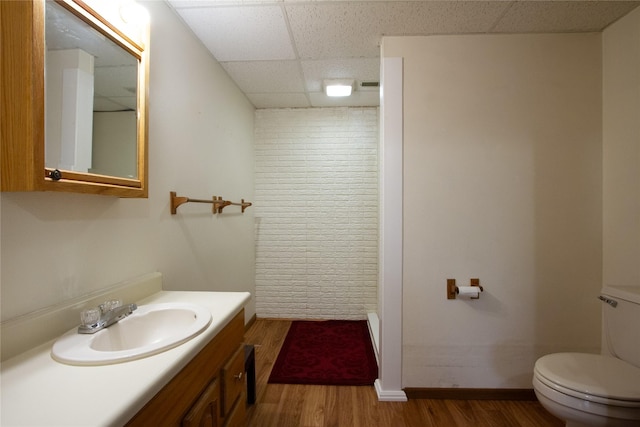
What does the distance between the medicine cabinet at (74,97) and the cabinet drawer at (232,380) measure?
2.59 feet

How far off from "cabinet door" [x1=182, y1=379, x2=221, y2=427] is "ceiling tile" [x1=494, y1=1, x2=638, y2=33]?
2.32 metres

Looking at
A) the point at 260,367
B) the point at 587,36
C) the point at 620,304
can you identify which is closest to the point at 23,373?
the point at 260,367

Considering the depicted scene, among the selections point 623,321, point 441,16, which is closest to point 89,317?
point 441,16

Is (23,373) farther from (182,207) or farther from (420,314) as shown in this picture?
(420,314)

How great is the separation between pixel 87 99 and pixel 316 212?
2.23 m

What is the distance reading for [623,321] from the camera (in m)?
1.39

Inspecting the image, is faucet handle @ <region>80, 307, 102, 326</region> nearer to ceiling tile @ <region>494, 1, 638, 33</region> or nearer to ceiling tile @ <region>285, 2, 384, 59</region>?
ceiling tile @ <region>285, 2, 384, 59</region>

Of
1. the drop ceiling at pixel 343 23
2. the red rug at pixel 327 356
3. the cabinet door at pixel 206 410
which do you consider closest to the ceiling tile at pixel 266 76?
the drop ceiling at pixel 343 23

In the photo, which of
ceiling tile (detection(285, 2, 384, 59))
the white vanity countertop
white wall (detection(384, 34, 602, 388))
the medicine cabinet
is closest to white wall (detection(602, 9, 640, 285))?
white wall (detection(384, 34, 602, 388))

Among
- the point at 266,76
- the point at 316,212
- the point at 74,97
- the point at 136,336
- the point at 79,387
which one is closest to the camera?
the point at 79,387

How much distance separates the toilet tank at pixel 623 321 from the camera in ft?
4.38

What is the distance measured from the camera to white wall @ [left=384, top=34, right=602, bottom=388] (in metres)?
1.71

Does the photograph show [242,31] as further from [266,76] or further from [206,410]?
[206,410]

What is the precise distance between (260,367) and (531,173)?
2332mm
